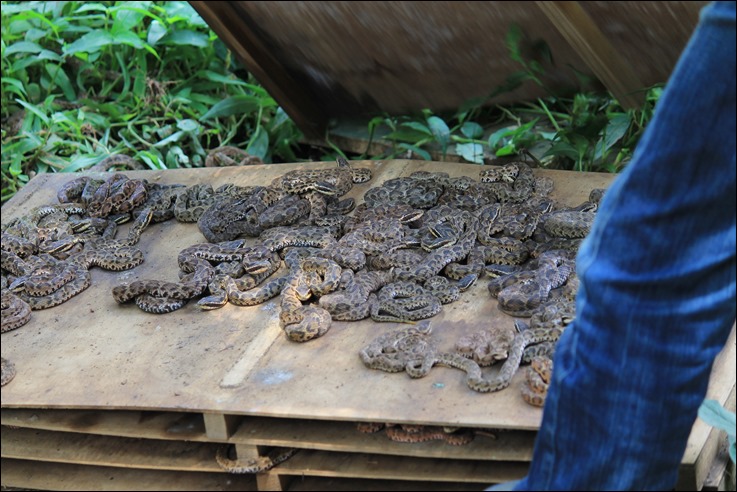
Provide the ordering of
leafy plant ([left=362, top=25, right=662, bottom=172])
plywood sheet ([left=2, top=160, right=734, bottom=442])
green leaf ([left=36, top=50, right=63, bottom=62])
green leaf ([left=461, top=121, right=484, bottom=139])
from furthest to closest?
green leaf ([left=36, top=50, right=63, bottom=62]) → green leaf ([left=461, top=121, right=484, bottom=139]) → leafy plant ([left=362, top=25, right=662, bottom=172]) → plywood sheet ([left=2, top=160, right=734, bottom=442])

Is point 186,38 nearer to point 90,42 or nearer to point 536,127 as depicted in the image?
point 90,42

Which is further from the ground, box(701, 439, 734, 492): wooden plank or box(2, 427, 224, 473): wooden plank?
box(701, 439, 734, 492): wooden plank

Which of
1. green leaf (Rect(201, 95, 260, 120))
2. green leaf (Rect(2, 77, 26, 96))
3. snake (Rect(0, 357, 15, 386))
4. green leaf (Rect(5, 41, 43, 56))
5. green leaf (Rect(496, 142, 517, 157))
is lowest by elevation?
snake (Rect(0, 357, 15, 386))

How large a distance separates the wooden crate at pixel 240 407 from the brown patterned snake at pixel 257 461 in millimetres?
34

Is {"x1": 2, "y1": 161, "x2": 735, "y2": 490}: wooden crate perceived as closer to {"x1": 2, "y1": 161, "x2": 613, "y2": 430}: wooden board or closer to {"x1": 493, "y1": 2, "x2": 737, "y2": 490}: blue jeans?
{"x1": 2, "y1": 161, "x2": 613, "y2": 430}: wooden board

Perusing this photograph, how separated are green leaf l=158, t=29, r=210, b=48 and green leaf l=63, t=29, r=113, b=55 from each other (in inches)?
20.3

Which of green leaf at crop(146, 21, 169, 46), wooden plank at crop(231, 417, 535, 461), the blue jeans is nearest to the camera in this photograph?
the blue jeans

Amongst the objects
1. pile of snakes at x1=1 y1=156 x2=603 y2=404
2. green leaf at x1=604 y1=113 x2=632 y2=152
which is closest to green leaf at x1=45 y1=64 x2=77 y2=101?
pile of snakes at x1=1 y1=156 x2=603 y2=404

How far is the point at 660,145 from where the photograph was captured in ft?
7.84

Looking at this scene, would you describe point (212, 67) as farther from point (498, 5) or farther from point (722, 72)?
point (722, 72)

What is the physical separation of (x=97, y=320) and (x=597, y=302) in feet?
9.64

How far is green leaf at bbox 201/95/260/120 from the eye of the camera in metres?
8.12

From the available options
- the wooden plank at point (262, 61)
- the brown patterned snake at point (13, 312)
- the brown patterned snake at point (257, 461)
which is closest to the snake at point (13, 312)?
the brown patterned snake at point (13, 312)

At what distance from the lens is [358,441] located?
373 centimetres
